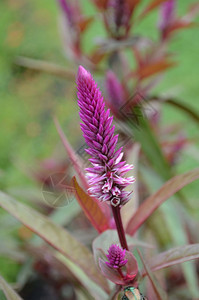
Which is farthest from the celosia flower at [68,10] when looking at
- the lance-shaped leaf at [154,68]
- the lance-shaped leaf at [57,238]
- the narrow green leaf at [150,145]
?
the lance-shaped leaf at [57,238]

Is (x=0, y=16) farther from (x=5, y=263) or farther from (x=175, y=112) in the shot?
(x=5, y=263)

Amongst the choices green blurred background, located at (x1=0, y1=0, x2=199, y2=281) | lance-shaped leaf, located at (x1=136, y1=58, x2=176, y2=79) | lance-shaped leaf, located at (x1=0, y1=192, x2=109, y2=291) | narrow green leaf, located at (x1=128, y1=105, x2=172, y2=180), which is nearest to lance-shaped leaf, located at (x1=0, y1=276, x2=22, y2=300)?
lance-shaped leaf, located at (x1=0, y1=192, x2=109, y2=291)

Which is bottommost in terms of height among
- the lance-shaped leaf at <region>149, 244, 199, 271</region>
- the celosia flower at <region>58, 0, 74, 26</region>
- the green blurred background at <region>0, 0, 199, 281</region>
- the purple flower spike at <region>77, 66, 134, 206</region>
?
the green blurred background at <region>0, 0, 199, 281</region>

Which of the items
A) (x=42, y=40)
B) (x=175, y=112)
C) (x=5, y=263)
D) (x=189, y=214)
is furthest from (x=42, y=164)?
(x=42, y=40)

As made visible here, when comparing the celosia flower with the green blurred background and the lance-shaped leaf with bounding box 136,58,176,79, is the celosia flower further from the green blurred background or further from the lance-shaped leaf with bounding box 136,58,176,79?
the green blurred background

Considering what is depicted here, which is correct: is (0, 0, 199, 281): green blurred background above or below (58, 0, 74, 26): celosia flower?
below

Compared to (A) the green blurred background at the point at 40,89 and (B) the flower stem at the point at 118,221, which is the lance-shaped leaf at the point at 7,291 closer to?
(B) the flower stem at the point at 118,221
